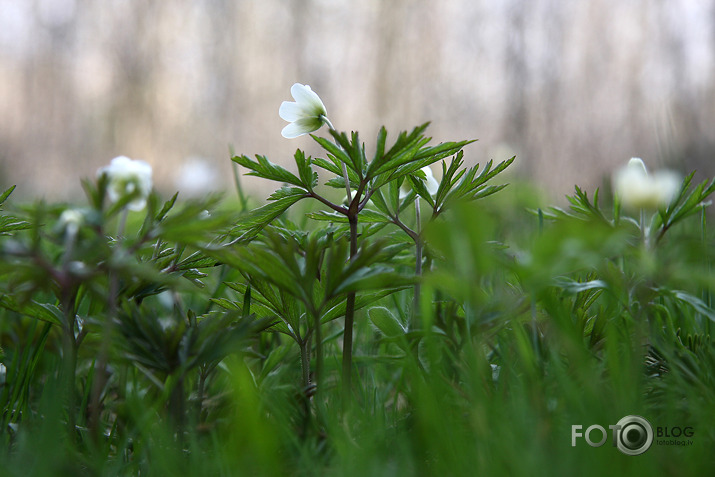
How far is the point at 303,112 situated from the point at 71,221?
43 cm

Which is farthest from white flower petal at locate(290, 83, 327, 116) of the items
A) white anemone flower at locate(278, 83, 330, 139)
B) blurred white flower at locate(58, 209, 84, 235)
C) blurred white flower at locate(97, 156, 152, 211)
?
blurred white flower at locate(58, 209, 84, 235)

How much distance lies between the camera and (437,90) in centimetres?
580

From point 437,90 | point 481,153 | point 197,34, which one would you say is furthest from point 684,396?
point 197,34

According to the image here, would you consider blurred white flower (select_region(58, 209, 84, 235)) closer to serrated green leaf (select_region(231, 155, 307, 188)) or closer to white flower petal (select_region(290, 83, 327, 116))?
serrated green leaf (select_region(231, 155, 307, 188))

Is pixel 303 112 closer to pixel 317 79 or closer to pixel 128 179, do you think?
pixel 128 179

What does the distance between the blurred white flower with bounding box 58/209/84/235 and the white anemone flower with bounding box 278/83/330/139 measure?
14.9 inches

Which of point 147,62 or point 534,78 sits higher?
point 147,62

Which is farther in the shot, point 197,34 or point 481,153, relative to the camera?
point 197,34

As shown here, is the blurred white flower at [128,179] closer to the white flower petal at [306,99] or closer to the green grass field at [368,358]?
the green grass field at [368,358]

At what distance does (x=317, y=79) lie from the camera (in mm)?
6223

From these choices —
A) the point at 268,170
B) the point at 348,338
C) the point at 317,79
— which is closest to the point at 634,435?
the point at 348,338

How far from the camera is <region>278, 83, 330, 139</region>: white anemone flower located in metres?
0.92

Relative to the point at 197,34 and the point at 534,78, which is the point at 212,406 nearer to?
the point at 534,78

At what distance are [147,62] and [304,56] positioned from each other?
1812 millimetres
